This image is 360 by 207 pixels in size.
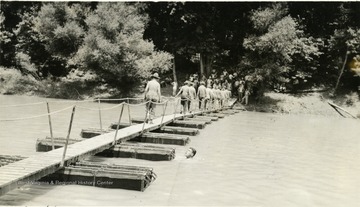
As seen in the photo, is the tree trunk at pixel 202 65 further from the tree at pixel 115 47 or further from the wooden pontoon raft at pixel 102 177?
the wooden pontoon raft at pixel 102 177

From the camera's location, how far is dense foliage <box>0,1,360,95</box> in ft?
102

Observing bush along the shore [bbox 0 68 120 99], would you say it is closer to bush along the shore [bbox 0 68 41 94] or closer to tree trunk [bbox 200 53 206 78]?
bush along the shore [bbox 0 68 41 94]

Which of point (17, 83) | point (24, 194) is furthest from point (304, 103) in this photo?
point (24, 194)

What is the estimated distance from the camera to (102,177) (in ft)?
23.9

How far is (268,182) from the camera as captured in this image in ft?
27.6

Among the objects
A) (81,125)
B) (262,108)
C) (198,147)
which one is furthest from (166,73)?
(198,147)

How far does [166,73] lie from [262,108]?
10648 millimetres

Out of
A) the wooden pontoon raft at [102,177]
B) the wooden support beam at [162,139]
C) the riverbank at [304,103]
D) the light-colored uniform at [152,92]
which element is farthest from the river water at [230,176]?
the riverbank at [304,103]

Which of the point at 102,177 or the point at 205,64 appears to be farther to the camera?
the point at 205,64

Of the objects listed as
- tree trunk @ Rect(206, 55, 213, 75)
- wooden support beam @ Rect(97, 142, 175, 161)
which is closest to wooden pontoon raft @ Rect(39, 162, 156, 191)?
wooden support beam @ Rect(97, 142, 175, 161)

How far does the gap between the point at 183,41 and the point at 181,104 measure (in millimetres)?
19654

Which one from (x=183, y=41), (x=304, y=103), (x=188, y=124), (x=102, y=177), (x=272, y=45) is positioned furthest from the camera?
(x=183, y=41)

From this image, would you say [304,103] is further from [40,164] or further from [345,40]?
[40,164]

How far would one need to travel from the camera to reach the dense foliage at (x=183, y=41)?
3098cm
